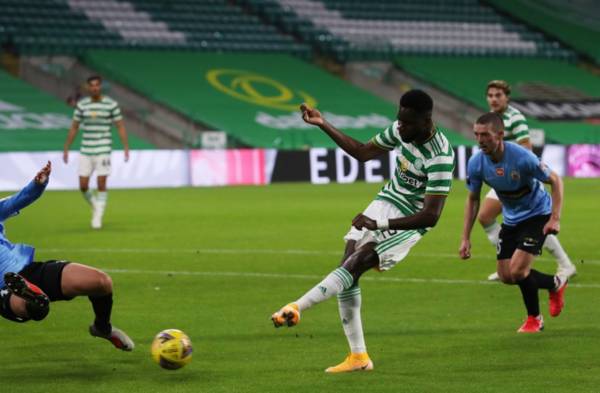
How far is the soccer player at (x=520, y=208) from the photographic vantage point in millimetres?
9586

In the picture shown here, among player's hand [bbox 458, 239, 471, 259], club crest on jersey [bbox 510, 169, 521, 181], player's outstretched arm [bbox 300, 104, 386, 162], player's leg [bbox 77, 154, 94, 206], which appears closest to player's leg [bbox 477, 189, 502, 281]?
club crest on jersey [bbox 510, 169, 521, 181]

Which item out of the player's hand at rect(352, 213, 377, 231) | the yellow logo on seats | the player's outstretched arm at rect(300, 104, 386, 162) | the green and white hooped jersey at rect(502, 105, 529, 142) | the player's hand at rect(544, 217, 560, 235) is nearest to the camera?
the player's hand at rect(352, 213, 377, 231)

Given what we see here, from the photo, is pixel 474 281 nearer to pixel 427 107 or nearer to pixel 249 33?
pixel 427 107

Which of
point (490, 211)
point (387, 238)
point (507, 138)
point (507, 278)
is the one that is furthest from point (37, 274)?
point (507, 138)

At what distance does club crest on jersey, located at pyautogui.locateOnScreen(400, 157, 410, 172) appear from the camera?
27.0 ft

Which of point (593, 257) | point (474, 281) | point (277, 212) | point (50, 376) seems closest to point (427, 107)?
point (50, 376)

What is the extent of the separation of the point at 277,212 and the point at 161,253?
7.49 m

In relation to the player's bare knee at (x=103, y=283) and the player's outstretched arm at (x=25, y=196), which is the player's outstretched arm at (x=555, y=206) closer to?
the player's bare knee at (x=103, y=283)

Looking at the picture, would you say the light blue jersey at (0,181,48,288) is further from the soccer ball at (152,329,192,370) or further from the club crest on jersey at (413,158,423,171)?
the club crest on jersey at (413,158,423,171)

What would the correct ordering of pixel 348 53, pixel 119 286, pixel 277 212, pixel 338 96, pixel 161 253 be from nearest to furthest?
pixel 119 286, pixel 161 253, pixel 277 212, pixel 338 96, pixel 348 53

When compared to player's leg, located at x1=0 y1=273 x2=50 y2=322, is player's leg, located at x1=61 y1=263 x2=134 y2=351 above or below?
below

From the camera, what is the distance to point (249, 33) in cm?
4694

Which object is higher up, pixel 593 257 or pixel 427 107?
pixel 427 107

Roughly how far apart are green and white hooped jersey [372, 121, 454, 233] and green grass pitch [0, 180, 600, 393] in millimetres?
1112
